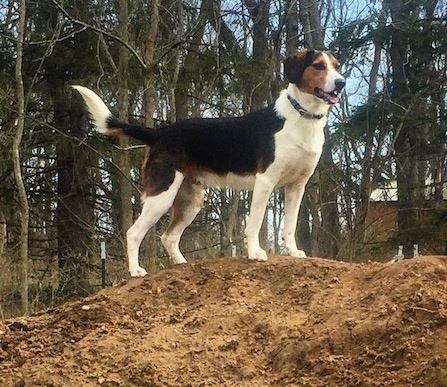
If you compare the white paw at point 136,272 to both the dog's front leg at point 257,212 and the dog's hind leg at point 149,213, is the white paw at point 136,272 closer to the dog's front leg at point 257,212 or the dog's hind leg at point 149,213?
the dog's hind leg at point 149,213

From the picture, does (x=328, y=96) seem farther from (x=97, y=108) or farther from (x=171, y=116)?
(x=171, y=116)

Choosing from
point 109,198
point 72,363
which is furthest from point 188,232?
point 72,363

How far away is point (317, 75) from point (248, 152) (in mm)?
1003

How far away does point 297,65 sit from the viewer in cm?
651

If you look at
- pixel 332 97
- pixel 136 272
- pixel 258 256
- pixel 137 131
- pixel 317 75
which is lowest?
pixel 136 272

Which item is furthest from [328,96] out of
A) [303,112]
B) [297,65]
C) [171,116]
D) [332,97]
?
[171,116]

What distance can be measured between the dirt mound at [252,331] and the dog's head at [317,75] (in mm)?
1535

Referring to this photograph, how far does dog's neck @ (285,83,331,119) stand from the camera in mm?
6438

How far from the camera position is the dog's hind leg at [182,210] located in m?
7.24

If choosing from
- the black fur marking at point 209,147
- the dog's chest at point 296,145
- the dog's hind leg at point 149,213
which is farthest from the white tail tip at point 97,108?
the dog's chest at point 296,145

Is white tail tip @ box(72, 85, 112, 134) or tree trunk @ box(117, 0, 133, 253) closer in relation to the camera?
white tail tip @ box(72, 85, 112, 134)

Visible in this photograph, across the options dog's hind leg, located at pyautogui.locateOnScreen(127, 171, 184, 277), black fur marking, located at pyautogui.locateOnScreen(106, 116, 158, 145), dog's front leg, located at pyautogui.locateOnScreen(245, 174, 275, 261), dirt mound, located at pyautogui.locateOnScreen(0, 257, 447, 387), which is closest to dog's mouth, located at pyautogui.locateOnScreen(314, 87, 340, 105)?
dog's front leg, located at pyautogui.locateOnScreen(245, 174, 275, 261)

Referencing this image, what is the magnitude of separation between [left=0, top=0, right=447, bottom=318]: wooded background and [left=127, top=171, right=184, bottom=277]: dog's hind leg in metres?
4.93

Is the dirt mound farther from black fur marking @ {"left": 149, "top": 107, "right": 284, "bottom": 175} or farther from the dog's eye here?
the dog's eye
